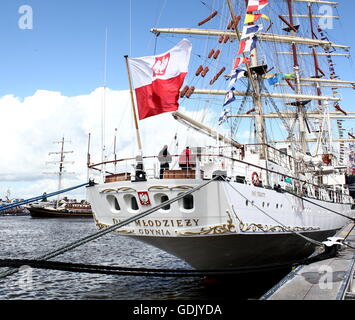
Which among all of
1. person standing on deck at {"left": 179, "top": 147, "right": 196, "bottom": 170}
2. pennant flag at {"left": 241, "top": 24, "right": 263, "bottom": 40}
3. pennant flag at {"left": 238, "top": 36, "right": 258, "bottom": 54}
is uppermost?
pennant flag at {"left": 241, "top": 24, "right": 263, "bottom": 40}

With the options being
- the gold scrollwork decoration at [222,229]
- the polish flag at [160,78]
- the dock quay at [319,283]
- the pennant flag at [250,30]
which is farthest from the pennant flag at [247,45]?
the dock quay at [319,283]

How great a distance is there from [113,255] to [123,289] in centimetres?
1227

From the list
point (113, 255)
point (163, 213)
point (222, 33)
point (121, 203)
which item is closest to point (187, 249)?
point (163, 213)

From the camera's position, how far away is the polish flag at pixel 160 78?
38.7ft

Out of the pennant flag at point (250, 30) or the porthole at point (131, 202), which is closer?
the porthole at point (131, 202)

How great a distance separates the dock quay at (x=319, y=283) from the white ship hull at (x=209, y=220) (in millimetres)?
2026

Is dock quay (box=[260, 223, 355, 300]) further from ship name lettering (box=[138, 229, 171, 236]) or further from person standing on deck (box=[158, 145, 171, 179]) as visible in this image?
person standing on deck (box=[158, 145, 171, 179])

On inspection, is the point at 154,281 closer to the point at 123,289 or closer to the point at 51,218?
the point at 123,289

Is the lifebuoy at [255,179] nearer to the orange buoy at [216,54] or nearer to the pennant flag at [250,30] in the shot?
the pennant flag at [250,30]

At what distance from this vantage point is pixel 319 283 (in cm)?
870

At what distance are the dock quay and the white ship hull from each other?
2.03 m

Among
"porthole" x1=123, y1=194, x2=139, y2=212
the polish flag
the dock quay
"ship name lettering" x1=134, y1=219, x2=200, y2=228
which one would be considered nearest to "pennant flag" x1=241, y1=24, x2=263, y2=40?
the polish flag

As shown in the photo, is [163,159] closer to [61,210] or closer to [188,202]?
[188,202]

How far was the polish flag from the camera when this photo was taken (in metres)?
11.8
